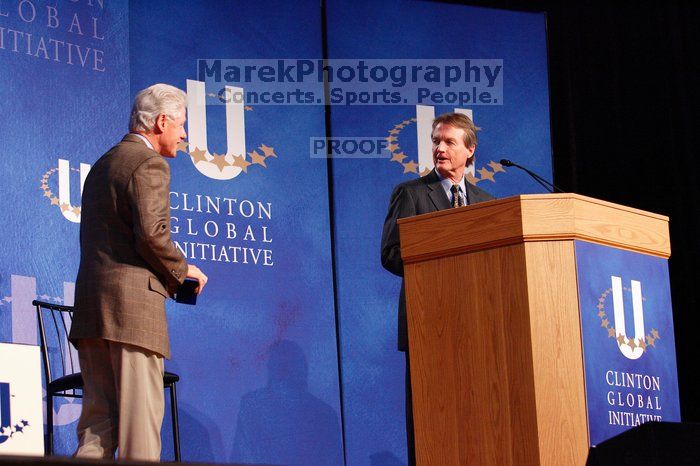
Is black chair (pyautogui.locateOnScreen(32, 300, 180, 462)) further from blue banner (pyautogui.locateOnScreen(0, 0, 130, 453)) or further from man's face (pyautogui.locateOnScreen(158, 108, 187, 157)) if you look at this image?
man's face (pyautogui.locateOnScreen(158, 108, 187, 157))

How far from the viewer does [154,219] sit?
347cm

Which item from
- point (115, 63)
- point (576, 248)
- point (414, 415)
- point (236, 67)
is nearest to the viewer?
point (576, 248)

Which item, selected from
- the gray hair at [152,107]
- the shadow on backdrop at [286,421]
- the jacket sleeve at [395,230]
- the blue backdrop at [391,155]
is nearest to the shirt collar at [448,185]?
the jacket sleeve at [395,230]

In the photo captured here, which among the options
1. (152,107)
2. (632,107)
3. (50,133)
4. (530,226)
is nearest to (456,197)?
(530,226)

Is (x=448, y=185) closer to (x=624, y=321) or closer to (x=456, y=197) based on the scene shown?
(x=456, y=197)

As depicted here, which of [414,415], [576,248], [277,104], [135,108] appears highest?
[277,104]

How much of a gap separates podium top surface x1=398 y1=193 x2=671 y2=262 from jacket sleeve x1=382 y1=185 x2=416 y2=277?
1.41 feet

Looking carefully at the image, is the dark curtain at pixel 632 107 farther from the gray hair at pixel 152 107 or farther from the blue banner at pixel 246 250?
the gray hair at pixel 152 107

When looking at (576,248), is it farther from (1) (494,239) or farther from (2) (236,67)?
(2) (236,67)

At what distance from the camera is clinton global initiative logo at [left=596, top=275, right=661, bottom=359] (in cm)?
325

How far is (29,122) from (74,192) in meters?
0.37

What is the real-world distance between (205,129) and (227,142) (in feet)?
0.42

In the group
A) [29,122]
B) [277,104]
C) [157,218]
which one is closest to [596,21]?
[277,104]

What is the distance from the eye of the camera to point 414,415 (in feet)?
11.2
